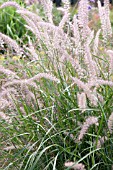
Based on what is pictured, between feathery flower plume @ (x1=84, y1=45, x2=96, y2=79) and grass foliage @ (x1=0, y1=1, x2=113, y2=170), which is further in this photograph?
grass foliage @ (x1=0, y1=1, x2=113, y2=170)

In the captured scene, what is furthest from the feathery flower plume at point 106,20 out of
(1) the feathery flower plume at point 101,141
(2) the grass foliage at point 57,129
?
(1) the feathery flower plume at point 101,141

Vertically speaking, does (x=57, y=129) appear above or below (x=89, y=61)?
below

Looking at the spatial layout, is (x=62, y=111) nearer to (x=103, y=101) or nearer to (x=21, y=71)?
(x=103, y=101)

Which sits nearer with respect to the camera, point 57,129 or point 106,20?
point 57,129

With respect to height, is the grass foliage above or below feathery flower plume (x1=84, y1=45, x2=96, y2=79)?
A: below

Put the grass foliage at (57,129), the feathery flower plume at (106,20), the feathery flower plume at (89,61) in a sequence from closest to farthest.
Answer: the feathery flower plume at (89,61)
the grass foliage at (57,129)
the feathery flower plume at (106,20)

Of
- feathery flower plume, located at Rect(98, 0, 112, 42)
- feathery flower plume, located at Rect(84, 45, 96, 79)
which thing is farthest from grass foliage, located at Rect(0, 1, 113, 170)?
feathery flower plume, located at Rect(98, 0, 112, 42)

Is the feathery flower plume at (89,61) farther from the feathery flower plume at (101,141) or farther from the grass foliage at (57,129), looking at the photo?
the feathery flower plume at (101,141)

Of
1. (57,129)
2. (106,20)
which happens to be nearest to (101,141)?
(57,129)

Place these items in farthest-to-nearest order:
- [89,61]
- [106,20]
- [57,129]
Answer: [106,20]
[57,129]
[89,61]

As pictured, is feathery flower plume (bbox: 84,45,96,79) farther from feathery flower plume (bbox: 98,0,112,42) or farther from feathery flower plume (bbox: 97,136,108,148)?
feathery flower plume (bbox: 98,0,112,42)

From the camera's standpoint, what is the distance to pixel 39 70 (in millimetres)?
3641

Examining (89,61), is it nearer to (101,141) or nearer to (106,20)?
(101,141)

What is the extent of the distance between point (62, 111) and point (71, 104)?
102 mm
